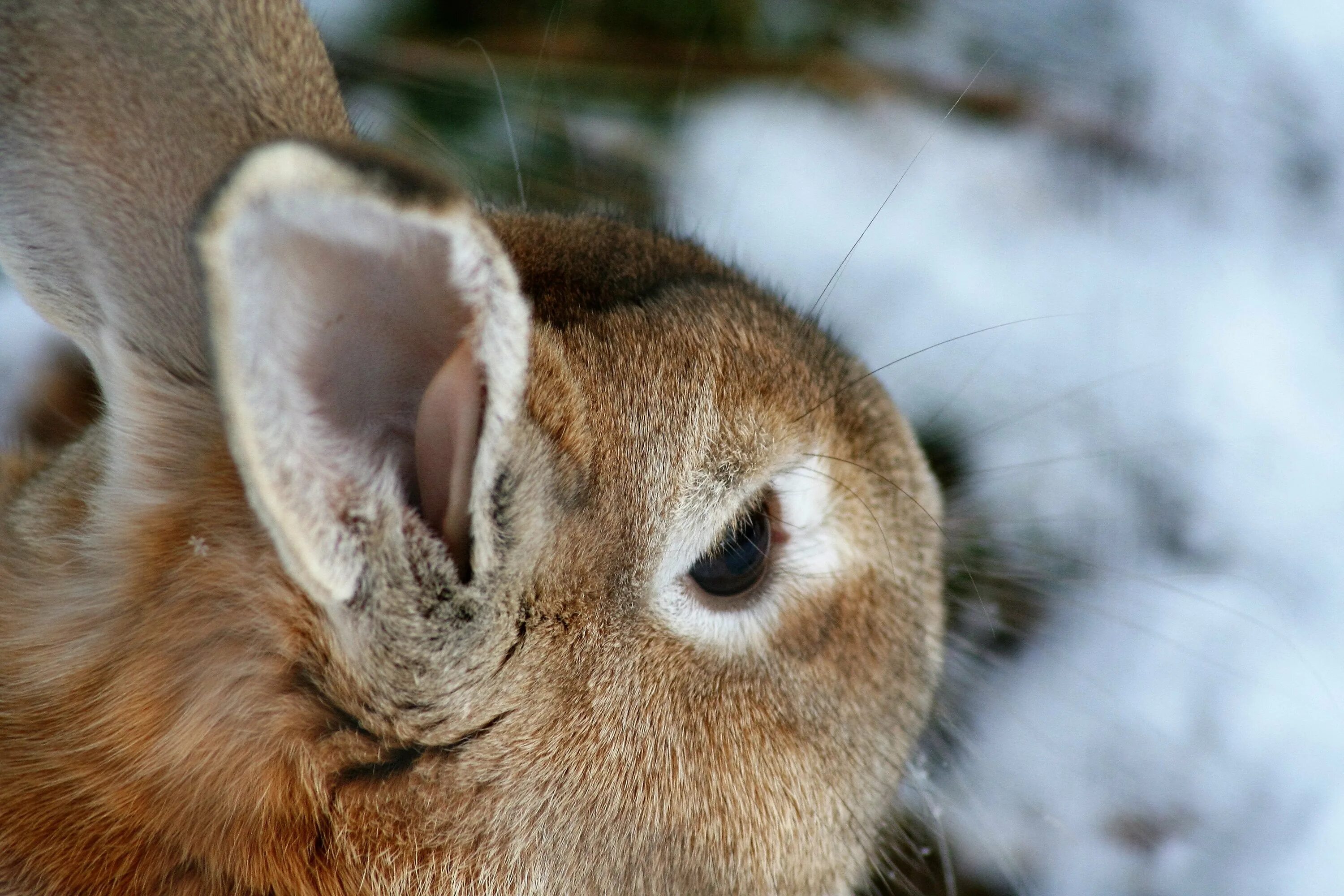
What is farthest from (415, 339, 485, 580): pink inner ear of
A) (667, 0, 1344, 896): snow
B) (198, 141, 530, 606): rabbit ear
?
(667, 0, 1344, 896): snow

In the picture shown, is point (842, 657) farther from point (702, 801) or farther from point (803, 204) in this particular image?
point (803, 204)

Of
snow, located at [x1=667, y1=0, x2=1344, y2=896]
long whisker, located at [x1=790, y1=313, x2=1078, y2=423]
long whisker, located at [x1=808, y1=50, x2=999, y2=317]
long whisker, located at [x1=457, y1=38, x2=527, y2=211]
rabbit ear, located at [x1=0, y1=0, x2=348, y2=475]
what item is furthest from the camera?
long whisker, located at [x1=808, y1=50, x2=999, y2=317]

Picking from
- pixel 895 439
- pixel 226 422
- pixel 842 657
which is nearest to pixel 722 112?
pixel 895 439

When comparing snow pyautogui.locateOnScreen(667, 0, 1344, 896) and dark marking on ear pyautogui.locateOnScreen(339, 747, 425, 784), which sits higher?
snow pyautogui.locateOnScreen(667, 0, 1344, 896)

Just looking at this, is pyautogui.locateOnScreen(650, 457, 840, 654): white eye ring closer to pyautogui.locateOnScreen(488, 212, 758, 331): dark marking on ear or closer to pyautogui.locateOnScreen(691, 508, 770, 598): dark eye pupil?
pyautogui.locateOnScreen(691, 508, 770, 598): dark eye pupil

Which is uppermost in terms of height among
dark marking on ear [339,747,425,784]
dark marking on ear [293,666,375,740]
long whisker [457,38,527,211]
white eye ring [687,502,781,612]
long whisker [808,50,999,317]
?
long whisker [808,50,999,317]

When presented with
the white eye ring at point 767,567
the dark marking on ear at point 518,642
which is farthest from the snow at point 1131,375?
the dark marking on ear at point 518,642
